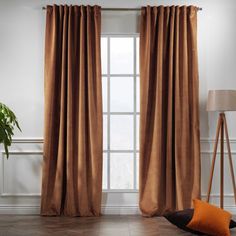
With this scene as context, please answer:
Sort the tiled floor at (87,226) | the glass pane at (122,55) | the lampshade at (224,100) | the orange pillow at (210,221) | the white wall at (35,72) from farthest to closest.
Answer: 1. the glass pane at (122,55)
2. the white wall at (35,72)
3. the lampshade at (224,100)
4. the tiled floor at (87,226)
5. the orange pillow at (210,221)

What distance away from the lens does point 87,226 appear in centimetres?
408

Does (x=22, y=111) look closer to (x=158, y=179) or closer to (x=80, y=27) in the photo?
(x=80, y=27)

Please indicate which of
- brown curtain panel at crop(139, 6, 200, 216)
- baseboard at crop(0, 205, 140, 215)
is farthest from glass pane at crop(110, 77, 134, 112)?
baseboard at crop(0, 205, 140, 215)

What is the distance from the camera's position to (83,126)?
14.5 ft

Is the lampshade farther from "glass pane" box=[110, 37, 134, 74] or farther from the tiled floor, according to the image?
the tiled floor

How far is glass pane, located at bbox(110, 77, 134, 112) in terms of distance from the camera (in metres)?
4.70

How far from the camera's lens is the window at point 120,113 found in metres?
4.69

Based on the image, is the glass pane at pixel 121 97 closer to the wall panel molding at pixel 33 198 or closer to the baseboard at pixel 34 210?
the wall panel molding at pixel 33 198

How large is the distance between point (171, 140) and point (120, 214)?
3.52 ft

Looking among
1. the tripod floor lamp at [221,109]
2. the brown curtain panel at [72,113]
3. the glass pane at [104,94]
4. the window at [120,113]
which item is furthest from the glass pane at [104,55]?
the tripod floor lamp at [221,109]

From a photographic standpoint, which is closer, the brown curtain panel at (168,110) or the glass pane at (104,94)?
the brown curtain panel at (168,110)

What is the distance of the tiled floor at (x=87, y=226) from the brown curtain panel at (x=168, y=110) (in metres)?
0.31

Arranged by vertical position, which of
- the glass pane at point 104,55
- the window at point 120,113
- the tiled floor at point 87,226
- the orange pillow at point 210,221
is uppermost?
the glass pane at point 104,55

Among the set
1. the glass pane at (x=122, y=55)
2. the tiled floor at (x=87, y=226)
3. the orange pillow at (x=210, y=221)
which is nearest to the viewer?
the orange pillow at (x=210, y=221)
